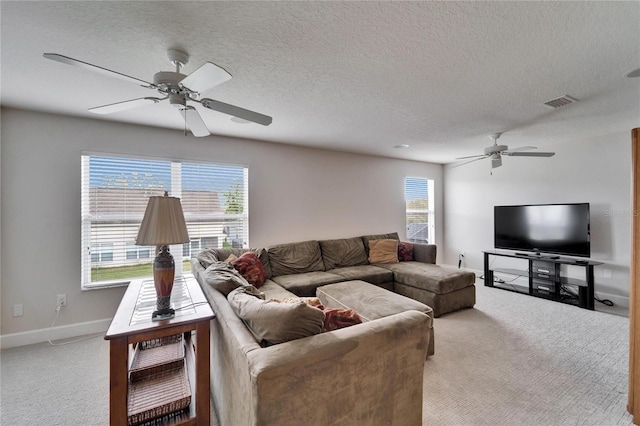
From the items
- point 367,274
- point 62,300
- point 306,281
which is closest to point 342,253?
point 367,274

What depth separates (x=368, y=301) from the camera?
2.57m

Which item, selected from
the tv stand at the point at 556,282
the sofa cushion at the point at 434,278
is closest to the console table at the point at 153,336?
the sofa cushion at the point at 434,278

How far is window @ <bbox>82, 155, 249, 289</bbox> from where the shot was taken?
3.09 metres

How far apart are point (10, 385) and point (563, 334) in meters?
5.15

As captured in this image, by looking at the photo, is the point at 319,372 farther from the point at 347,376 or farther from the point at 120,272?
the point at 120,272

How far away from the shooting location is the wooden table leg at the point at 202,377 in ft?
5.11

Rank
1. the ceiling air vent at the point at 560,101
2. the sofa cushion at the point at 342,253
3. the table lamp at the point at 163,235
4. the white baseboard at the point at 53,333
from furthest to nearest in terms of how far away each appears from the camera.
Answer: the sofa cushion at the point at 342,253, the white baseboard at the point at 53,333, the ceiling air vent at the point at 560,101, the table lamp at the point at 163,235

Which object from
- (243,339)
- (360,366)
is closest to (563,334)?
(360,366)

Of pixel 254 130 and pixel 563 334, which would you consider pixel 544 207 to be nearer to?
pixel 563 334

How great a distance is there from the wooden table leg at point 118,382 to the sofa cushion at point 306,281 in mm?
1949

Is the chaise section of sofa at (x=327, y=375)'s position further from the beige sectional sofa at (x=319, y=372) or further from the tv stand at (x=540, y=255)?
the tv stand at (x=540, y=255)

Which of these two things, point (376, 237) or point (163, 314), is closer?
point (163, 314)

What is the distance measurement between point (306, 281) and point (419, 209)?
370 cm

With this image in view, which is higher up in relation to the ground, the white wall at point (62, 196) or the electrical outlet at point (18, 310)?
the white wall at point (62, 196)
